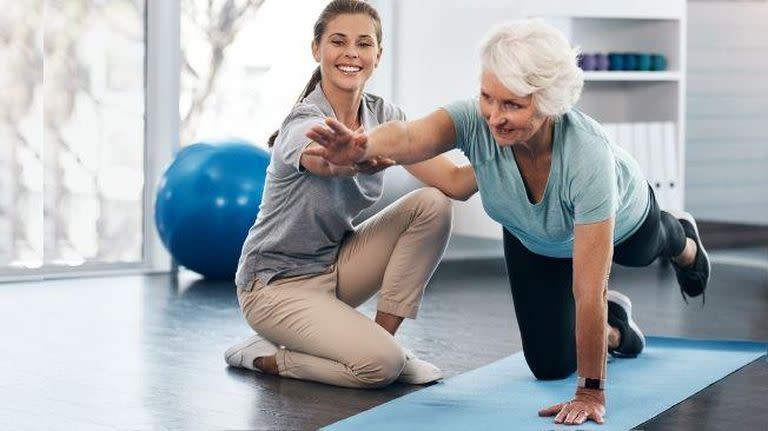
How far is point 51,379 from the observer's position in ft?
11.1

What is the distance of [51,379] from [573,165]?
1.48 metres

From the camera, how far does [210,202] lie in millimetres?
5098

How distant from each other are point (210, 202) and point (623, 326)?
2.04m

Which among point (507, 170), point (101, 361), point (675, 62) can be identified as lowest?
point (101, 361)

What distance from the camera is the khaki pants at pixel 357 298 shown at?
3.23 m

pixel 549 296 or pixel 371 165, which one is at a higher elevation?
pixel 371 165

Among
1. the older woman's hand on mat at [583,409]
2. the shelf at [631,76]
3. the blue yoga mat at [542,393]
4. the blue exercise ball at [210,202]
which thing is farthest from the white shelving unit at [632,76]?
the older woman's hand on mat at [583,409]

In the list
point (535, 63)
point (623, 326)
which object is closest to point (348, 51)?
point (535, 63)

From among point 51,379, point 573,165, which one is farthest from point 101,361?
point 573,165

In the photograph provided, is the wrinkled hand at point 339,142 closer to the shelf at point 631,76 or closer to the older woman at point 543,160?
the older woman at point 543,160

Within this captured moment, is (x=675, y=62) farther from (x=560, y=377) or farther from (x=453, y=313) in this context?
A: (x=560, y=377)

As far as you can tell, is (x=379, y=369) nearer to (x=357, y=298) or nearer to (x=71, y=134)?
(x=357, y=298)

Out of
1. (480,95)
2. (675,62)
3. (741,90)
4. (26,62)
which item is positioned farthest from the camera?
(741,90)

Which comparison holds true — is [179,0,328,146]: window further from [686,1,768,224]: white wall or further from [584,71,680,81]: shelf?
[686,1,768,224]: white wall
